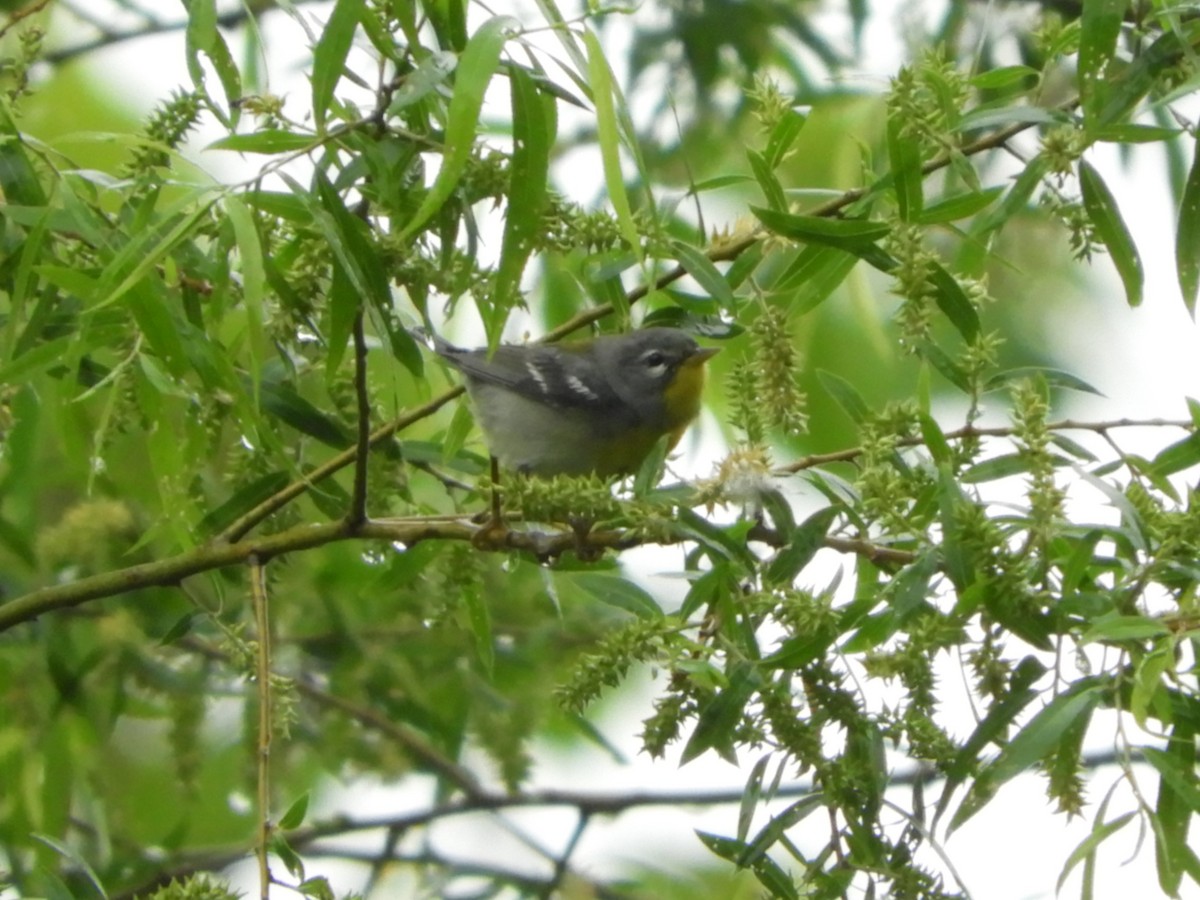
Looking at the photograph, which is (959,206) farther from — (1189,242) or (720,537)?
(720,537)

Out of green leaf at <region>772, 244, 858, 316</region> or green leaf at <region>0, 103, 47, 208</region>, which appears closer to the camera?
green leaf at <region>0, 103, 47, 208</region>

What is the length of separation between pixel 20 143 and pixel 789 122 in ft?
3.70

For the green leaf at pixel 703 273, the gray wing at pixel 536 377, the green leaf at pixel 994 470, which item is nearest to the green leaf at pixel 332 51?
the green leaf at pixel 703 273

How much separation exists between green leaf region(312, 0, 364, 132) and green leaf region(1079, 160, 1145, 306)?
1.04 metres

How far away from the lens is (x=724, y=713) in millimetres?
2154

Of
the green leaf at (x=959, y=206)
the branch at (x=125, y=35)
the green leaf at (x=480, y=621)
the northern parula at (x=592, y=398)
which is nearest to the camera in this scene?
the green leaf at (x=959, y=206)

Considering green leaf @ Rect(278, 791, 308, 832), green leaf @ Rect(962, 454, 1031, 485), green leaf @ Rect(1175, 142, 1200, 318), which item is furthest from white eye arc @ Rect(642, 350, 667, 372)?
green leaf @ Rect(278, 791, 308, 832)

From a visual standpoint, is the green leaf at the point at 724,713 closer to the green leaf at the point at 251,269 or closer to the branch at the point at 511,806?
the green leaf at the point at 251,269

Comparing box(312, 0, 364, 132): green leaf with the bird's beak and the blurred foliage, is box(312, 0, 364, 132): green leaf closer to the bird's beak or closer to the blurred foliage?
the blurred foliage

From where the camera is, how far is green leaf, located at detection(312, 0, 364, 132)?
1.99 meters

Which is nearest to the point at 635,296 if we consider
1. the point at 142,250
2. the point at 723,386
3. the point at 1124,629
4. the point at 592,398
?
the point at 723,386

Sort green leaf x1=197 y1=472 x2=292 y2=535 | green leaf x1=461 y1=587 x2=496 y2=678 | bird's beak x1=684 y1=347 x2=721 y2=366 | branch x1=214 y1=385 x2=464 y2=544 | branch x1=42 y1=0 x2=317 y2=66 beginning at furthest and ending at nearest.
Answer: branch x1=42 y1=0 x2=317 y2=66 → bird's beak x1=684 y1=347 x2=721 y2=366 → green leaf x1=461 y1=587 x2=496 y2=678 → green leaf x1=197 y1=472 x2=292 y2=535 → branch x1=214 y1=385 x2=464 y2=544

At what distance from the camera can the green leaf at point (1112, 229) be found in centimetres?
229

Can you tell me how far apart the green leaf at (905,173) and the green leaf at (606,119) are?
0.52 meters
